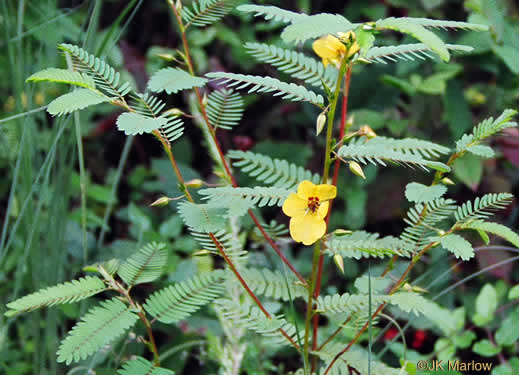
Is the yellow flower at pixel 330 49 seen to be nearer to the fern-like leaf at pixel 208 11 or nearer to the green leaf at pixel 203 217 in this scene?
the fern-like leaf at pixel 208 11

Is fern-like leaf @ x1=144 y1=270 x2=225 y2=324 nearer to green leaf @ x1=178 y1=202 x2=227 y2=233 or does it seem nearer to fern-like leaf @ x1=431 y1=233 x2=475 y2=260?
green leaf @ x1=178 y1=202 x2=227 y2=233

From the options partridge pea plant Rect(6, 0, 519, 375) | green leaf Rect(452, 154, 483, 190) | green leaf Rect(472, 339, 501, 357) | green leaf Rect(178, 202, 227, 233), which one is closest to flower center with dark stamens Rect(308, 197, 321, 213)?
partridge pea plant Rect(6, 0, 519, 375)

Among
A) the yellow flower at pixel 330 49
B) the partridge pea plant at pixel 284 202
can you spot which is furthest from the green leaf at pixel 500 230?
the yellow flower at pixel 330 49

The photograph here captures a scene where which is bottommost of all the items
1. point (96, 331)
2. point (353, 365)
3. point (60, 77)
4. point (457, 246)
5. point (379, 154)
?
point (353, 365)

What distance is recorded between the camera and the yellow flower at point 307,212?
720 mm

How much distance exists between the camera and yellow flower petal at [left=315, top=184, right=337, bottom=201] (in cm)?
73

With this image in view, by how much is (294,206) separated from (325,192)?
0.05m

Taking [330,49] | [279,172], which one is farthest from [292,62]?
[279,172]

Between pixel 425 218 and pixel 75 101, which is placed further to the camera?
pixel 425 218

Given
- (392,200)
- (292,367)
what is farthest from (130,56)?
(292,367)

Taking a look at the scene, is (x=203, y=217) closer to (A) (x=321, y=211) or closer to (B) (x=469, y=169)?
(A) (x=321, y=211)

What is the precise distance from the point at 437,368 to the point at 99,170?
55.8 inches

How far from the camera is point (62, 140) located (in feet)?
3.48

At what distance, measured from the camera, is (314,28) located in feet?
1.84
